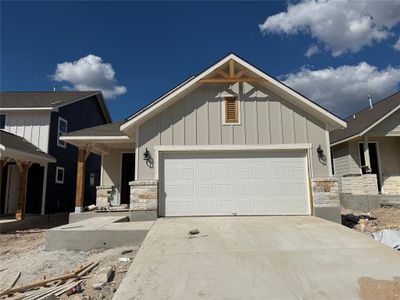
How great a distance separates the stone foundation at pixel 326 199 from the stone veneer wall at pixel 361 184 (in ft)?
15.4

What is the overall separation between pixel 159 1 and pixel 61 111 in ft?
26.2

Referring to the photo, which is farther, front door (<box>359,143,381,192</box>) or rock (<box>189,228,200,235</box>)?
front door (<box>359,143,381,192</box>)

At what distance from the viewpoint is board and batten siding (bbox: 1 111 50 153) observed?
14.3 metres

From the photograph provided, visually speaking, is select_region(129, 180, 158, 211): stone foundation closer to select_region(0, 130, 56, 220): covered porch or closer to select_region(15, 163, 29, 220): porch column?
select_region(15, 163, 29, 220): porch column

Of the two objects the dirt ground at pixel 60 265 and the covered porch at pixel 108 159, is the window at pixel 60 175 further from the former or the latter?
the dirt ground at pixel 60 265

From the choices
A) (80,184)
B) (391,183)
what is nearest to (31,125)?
(80,184)

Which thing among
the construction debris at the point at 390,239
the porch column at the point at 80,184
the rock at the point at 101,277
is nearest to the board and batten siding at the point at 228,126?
the construction debris at the point at 390,239

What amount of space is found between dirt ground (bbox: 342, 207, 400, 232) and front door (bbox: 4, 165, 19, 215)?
14.2 metres

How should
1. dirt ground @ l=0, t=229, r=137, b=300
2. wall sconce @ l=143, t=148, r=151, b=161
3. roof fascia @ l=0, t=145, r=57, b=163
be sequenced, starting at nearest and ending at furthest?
dirt ground @ l=0, t=229, r=137, b=300, wall sconce @ l=143, t=148, r=151, b=161, roof fascia @ l=0, t=145, r=57, b=163

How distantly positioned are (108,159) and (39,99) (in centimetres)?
612

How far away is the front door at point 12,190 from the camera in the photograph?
13.8 meters

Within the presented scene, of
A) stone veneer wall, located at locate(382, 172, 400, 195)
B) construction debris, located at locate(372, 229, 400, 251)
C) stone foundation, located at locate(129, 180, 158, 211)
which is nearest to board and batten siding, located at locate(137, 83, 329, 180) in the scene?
stone foundation, located at locate(129, 180, 158, 211)

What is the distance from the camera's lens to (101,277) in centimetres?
500

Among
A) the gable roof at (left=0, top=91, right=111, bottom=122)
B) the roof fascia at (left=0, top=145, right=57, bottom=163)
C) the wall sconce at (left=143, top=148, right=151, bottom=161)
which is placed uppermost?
the gable roof at (left=0, top=91, right=111, bottom=122)
